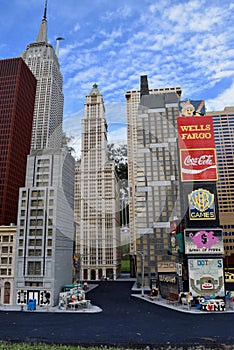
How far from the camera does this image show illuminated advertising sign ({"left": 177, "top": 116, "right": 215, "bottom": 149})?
45062 millimetres

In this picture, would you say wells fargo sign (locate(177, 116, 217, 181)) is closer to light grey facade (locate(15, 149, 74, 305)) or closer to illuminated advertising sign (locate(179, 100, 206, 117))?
illuminated advertising sign (locate(179, 100, 206, 117))

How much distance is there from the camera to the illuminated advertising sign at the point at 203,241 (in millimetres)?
41162

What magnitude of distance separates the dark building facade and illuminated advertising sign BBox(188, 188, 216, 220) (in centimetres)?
10212

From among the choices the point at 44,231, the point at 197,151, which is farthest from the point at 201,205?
the point at 44,231

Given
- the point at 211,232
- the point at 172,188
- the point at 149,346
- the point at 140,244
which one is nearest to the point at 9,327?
the point at 149,346

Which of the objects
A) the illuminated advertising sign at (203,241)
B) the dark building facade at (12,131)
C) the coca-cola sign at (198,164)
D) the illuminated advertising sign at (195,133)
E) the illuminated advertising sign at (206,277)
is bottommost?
the illuminated advertising sign at (206,277)

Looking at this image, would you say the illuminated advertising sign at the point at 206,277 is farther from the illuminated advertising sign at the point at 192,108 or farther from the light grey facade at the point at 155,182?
the light grey facade at the point at 155,182

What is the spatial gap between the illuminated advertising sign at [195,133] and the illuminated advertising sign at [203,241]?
13654 mm

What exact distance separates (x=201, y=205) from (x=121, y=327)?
2322cm

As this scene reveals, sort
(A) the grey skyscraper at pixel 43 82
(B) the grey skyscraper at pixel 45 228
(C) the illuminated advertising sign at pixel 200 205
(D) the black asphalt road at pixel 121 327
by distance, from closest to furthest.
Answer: (D) the black asphalt road at pixel 121 327, (C) the illuminated advertising sign at pixel 200 205, (B) the grey skyscraper at pixel 45 228, (A) the grey skyscraper at pixel 43 82

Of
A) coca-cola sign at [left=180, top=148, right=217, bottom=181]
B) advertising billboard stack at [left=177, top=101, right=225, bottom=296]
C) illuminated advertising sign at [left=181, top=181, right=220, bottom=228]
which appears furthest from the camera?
coca-cola sign at [left=180, top=148, right=217, bottom=181]

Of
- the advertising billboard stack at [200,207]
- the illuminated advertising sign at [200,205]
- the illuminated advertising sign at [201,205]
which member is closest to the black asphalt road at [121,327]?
the advertising billboard stack at [200,207]

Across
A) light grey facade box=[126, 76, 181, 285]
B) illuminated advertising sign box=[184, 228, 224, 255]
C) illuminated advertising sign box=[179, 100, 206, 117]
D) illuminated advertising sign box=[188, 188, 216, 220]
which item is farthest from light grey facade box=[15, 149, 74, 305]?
illuminated advertising sign box=[179, 100, 206, 117]

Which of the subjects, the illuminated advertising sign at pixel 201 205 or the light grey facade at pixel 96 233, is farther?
the light grey facade at pixel 96 233
